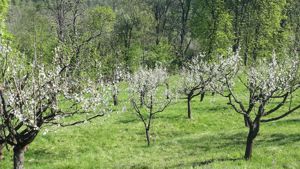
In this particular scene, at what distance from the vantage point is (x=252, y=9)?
51531 mm

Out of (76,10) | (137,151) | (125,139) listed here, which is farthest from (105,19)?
(137,151)

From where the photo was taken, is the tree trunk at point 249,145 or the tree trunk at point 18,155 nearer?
the tree trunk at point 18,155

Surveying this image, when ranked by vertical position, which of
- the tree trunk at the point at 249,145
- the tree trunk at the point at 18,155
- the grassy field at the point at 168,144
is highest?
Answer: the tree trunk at the point at 18,155

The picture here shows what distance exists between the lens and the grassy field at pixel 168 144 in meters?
18.7

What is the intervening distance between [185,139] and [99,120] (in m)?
10.5

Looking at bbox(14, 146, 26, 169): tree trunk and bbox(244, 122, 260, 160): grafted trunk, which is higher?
bbox(14, 146, 26, 169): tree trunk

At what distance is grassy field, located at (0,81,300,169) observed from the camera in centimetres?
1866

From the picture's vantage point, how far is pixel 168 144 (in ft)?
87.9

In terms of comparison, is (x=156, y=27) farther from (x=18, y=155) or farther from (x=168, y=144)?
(x=18, y=155)

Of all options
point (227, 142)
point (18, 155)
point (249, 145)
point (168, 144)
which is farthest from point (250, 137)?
point (18, 155)

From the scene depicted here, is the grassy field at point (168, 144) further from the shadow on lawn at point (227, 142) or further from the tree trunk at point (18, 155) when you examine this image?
the tree trunk at point (18, 155)

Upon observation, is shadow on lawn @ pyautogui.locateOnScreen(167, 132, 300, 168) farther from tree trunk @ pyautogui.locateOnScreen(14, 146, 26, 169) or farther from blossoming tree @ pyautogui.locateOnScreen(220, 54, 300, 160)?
tree trunk @ pyautogui.locateOnScreen(14, 146, 26, 169)

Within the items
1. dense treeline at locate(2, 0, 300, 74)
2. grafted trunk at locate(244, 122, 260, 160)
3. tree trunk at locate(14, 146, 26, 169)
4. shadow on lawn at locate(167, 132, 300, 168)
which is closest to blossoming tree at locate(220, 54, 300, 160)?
grafted trunk at locate(244, 122, 260, 160)

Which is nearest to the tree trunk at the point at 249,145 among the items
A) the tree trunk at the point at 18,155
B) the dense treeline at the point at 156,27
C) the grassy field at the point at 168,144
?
the grassy field at the point at 168,144
